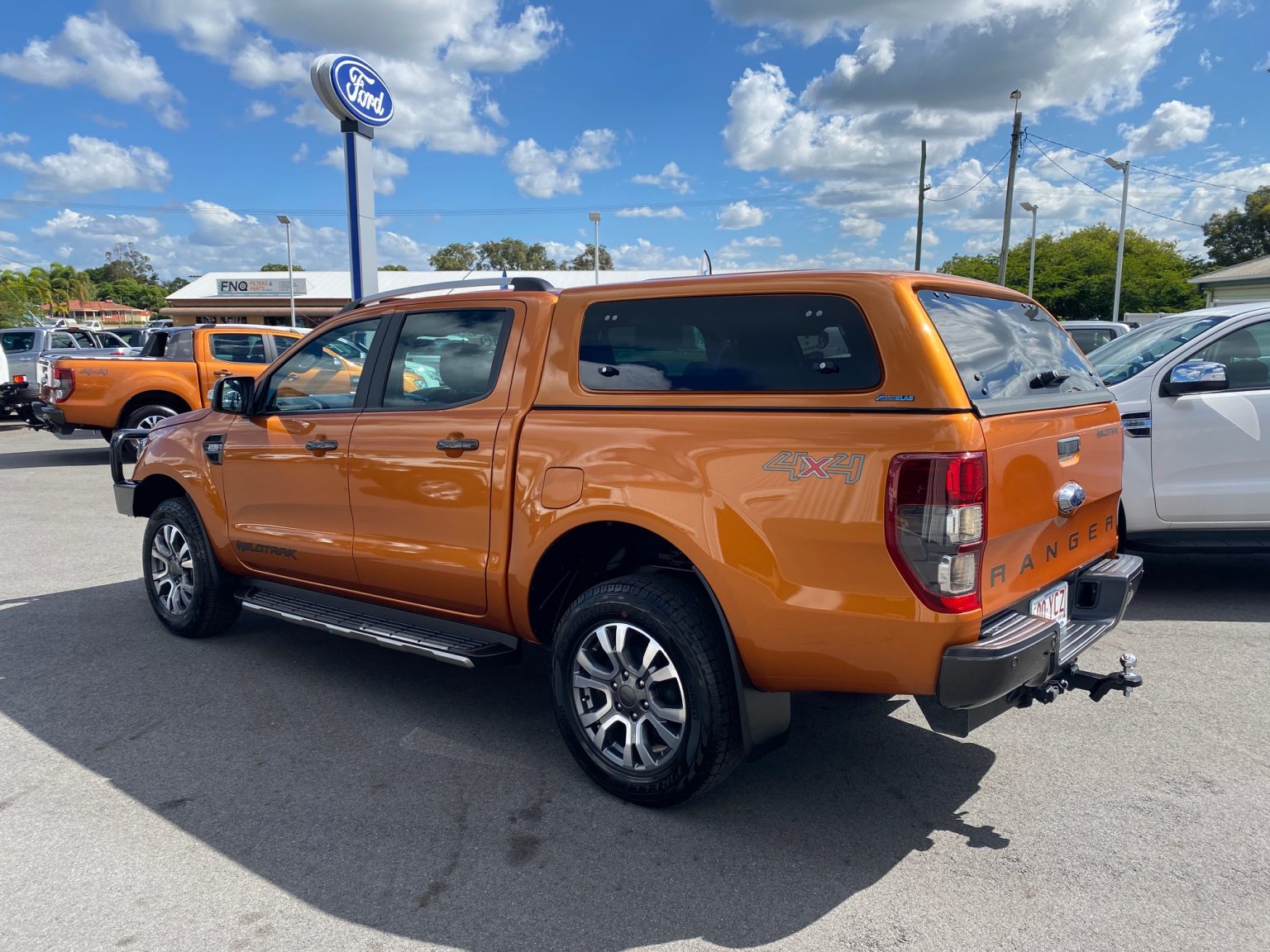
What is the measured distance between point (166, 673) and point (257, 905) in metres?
2.37

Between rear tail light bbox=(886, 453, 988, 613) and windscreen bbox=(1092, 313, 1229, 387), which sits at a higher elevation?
windscreen bbox=(1092, 313, 1229, 387)

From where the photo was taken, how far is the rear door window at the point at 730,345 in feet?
9.50

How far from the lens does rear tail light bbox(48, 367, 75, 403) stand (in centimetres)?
1184

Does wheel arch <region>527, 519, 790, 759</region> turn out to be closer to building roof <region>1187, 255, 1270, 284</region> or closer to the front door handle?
the front door handle

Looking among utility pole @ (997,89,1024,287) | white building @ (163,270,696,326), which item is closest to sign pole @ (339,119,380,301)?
utility pole @ (997,89,1024,287)

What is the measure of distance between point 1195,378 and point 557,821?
458 cm

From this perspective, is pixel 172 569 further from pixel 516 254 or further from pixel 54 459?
pixel 516 254

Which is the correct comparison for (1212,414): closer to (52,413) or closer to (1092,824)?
(1092,824)

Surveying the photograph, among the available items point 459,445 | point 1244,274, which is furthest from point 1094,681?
point 1244,274

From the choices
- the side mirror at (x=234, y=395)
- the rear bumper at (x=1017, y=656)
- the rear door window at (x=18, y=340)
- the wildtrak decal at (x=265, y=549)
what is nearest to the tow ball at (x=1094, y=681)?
the rear bumper at (x=1017, y=656)

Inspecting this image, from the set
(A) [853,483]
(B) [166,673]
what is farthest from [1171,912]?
(B) [166,673]

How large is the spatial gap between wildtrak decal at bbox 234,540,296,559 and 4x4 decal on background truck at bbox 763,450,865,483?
2.85 m

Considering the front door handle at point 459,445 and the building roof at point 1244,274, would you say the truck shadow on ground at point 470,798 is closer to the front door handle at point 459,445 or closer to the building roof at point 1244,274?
the front door handle at point 459,445

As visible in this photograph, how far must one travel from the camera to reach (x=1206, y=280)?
3391 cm
